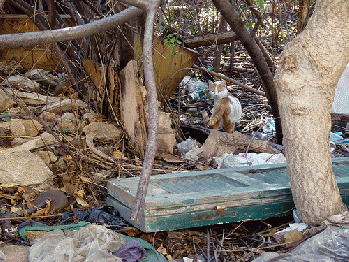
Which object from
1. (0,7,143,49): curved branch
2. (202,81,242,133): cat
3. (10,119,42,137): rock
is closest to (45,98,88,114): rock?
(10,119,42,137): rock

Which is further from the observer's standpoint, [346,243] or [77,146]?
[77,146]

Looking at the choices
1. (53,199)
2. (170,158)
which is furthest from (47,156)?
(170,158)

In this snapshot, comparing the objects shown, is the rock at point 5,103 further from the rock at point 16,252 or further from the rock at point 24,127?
the rock at point 16,252

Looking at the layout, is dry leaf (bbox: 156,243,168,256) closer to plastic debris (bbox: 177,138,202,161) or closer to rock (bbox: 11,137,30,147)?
rock (bbox: 11,137,30,147)

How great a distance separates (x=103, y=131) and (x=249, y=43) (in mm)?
2146

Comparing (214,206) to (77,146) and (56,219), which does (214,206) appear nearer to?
(56,219)

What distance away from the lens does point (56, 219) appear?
3.54 m

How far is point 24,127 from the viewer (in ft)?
14.3

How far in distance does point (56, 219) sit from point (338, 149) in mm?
3688

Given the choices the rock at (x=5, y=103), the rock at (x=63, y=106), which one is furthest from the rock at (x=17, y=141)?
the rock at (x=63, y=106)

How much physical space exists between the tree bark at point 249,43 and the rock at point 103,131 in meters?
1.83

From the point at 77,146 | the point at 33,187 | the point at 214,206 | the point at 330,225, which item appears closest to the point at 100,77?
the point at 77,146

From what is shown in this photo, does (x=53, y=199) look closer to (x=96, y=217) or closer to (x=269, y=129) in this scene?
(x=96, y=217)

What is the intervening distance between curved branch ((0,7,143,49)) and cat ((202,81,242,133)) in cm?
389
